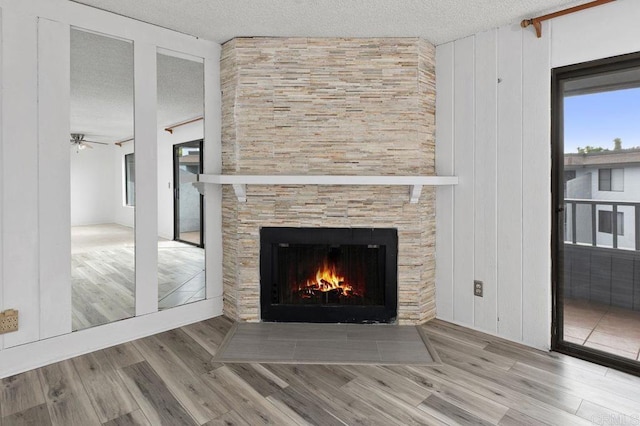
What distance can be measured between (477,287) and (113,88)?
3073mm

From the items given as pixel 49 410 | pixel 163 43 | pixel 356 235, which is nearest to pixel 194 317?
pixel 49 410

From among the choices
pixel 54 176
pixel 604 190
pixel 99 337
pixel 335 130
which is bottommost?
pixel 99 337

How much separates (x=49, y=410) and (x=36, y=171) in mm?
1394

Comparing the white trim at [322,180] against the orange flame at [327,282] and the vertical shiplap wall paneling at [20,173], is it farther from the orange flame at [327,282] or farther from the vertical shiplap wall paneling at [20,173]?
the vertical shiplap wall paneling at [20,173]

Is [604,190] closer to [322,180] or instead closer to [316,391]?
[322,180]

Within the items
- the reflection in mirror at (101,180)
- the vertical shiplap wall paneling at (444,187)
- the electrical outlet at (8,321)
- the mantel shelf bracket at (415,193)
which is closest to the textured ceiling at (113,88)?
the reflection in mirror at (101,180)

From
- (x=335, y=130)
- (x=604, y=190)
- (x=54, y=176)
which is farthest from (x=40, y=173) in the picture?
(x=604, y=190)

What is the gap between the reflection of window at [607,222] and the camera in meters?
2.36

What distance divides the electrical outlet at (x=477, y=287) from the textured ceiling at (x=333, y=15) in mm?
1904

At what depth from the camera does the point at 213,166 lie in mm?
3188

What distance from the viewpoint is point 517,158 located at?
2.71 meters

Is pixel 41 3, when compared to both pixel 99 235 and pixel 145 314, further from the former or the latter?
pixel 145 314

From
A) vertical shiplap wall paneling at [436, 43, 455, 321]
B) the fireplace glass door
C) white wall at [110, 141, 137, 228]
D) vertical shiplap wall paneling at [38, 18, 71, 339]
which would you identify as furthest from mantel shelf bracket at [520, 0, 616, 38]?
vertical shiplap wall paneling at [38, 18, 71, 339]

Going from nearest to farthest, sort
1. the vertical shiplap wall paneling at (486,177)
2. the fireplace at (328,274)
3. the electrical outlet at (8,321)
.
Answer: the electrical outlet at (8,321)
the vertical shiplap wall paneling at (486,177)
the fireplace at (328,274)
